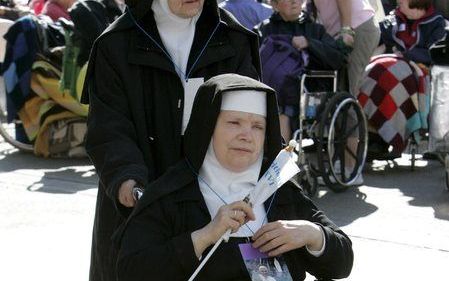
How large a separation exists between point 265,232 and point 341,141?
15.5 ft

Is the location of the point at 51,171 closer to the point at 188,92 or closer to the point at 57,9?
the point at 57,9

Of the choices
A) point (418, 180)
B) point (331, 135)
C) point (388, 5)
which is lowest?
point (418, 180)

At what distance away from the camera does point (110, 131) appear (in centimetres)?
338

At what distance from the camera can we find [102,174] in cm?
335

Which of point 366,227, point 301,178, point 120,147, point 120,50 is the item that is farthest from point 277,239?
point 301,178

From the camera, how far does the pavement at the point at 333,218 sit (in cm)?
557

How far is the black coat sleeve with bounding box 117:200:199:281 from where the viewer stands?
271 cm

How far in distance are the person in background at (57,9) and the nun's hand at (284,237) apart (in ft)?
22.9

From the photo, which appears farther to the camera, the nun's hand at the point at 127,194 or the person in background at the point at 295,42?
the person in background at the point at 295,42

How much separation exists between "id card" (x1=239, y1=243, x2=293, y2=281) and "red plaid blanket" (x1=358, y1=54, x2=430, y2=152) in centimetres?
553

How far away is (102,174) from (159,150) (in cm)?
26

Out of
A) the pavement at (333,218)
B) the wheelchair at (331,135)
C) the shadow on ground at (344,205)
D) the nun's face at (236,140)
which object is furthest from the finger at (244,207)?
the wheelchair at (331,135)

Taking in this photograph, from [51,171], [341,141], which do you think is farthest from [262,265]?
[51,171]

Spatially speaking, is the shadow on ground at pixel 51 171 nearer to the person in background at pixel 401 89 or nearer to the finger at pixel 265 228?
the person in background at pixel 401 89
